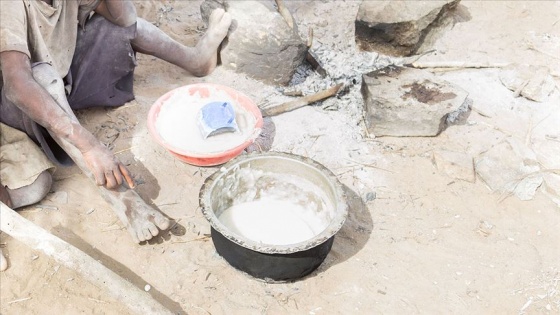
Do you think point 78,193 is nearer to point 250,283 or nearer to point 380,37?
point 250,283

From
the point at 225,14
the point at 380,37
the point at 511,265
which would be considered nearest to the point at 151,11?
the point at 225,14

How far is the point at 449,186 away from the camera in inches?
134

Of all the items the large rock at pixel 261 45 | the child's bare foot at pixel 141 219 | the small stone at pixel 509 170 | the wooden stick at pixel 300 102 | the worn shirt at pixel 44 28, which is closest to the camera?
the worn shirt at pixel 44 28

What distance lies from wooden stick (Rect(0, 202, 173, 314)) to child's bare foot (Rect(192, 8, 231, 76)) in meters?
1.95

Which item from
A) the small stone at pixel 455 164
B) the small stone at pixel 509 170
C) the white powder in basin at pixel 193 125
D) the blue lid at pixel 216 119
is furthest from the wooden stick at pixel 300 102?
the small stone at pixel 509 170

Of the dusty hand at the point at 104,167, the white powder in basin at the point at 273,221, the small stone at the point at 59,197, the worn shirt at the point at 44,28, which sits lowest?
the small stone at the point at 59,197

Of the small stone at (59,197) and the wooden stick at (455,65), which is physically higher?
the wooden stick at (455,65)

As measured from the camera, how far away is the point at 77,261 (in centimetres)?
251

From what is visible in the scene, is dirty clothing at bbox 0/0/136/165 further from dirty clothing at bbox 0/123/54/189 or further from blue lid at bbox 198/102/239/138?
blue lid at bbox 198/102/239/138

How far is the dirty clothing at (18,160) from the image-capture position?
2986 mm

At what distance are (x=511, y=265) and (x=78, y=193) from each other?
2.50m

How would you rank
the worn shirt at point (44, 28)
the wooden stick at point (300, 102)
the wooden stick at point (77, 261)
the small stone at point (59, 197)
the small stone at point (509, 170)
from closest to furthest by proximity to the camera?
the wooden stick at point (77, 261) < the worn shirt at point (44, 28) < the small stone at point (59, 197) < the small stone at point (509, 170) < the wooden stick at point (300, 102)

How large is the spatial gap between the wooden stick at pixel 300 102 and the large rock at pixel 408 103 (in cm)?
25

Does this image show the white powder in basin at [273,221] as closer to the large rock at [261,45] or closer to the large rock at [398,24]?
the large rock at [261,45]
